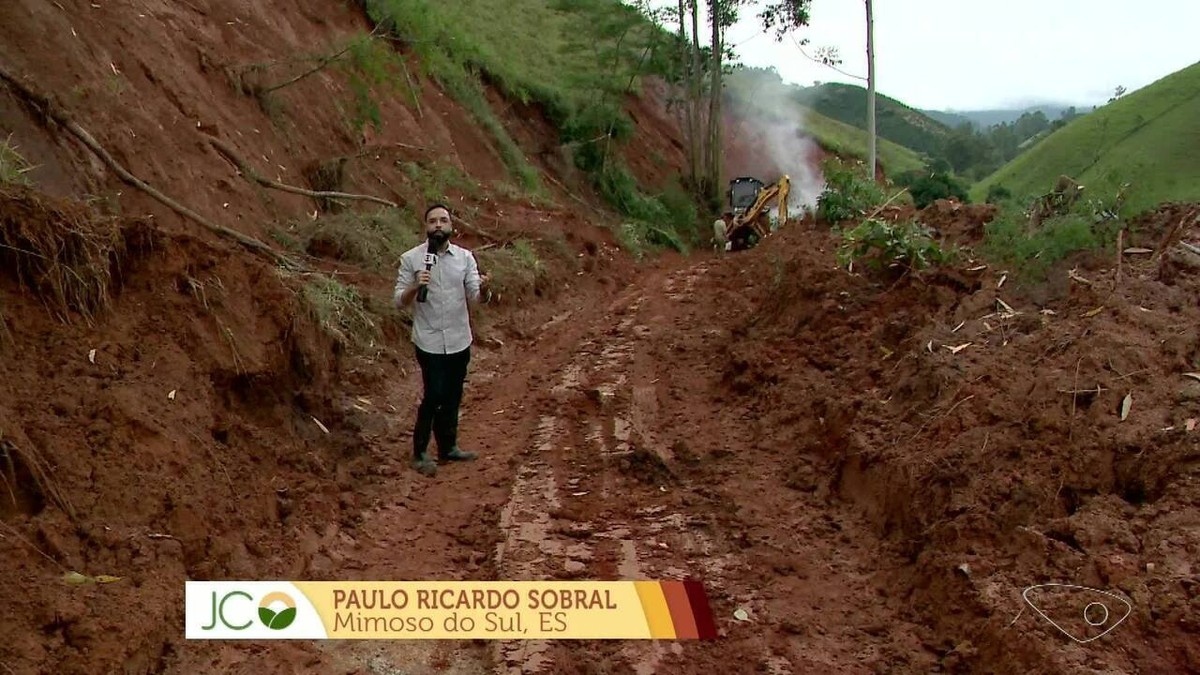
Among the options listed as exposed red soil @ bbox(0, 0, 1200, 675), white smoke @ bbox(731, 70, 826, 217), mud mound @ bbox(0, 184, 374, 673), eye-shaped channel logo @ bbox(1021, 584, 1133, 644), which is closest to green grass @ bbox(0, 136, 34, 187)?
exposed red soil @ bbox(0, 0, 1200, 675)

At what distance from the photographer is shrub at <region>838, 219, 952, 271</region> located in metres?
7.98

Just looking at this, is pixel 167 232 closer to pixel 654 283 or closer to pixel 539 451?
pixel 539 451

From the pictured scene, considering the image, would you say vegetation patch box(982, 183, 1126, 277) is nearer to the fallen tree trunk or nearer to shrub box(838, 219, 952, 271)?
shrub box(838, 219, 952, 271)

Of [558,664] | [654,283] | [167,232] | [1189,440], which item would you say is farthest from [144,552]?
[654,283]

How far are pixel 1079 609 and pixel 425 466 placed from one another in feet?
12.7

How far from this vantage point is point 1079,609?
356cm

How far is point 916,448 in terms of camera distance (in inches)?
208

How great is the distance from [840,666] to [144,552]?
2.85 metres

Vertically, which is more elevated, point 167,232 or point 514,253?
point 514,253

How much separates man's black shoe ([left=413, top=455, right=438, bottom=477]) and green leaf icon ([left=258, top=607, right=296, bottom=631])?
6.81ft

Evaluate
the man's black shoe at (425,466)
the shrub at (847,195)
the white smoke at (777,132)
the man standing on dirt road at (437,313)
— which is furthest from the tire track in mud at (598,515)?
the white smoke at (777,132)

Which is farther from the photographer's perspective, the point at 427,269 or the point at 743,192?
the point at 743,192

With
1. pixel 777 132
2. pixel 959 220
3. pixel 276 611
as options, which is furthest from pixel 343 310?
pixel 777 132

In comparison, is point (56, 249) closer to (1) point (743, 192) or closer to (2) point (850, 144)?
(1) point (743, 192)
